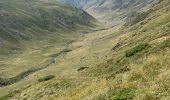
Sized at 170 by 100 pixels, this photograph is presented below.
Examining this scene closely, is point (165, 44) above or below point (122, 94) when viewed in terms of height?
above

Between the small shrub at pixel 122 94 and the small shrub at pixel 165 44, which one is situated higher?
the small shrub at pixel 165 44

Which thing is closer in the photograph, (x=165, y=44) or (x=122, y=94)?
(x=122, y=94)

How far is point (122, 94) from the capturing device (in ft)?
69.2

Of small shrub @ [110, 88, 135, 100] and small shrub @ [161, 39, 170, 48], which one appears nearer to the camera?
small shrub @ [110, 88, 135, 100]

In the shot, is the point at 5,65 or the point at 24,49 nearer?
the point at 5,65

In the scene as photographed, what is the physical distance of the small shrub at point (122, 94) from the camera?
66.7 ft

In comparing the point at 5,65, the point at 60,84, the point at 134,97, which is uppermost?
the point at 134,97

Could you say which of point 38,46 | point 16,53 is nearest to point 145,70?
point 16,53

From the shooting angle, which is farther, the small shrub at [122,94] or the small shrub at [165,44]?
the small shrub at [165,44]

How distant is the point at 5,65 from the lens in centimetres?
13988

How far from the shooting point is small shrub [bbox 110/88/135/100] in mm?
20328

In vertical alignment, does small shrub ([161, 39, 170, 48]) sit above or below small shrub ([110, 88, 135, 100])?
above

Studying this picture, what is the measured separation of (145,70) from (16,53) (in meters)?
147

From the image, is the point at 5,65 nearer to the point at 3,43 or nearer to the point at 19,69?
the point at 19,69
